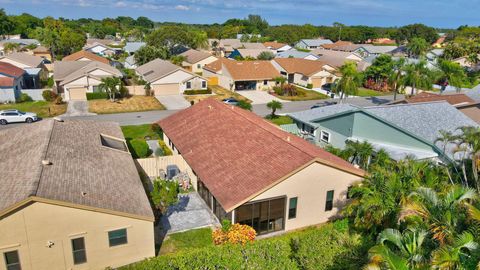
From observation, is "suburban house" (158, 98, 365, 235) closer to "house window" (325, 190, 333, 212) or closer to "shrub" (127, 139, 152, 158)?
"house window" (325, 190, 333, 212)

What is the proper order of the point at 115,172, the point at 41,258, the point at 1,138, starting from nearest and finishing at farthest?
the point at 41,258
the point at 115,172
the point at 1,138

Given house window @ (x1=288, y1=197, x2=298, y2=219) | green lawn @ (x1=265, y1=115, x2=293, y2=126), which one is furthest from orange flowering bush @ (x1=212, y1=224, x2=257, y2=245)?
green lawn @ (x1=265, y1=115, x2=293, y2=126)

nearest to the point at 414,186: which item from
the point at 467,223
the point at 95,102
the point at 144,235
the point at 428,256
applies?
the point at 467,223

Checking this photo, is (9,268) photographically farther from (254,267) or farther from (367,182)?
(367,182)

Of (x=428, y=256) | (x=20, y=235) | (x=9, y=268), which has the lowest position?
(x=9, y=268)

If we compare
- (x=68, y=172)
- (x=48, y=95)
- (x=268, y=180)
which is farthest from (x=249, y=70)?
(x=68, y=172)
